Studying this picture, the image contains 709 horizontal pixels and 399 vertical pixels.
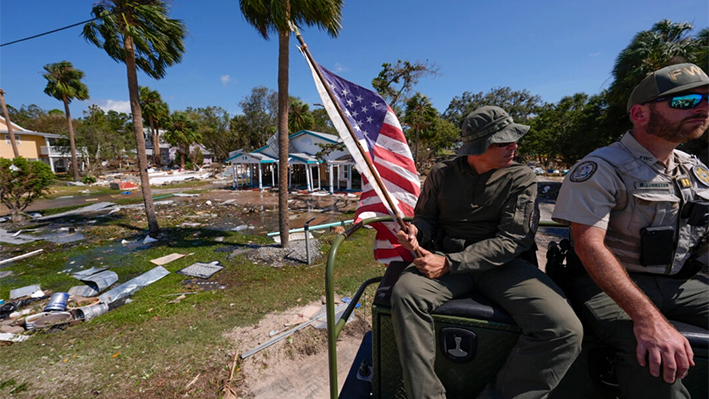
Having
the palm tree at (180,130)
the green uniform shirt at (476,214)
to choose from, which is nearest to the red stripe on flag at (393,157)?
the green uniform shirt at (476,214)

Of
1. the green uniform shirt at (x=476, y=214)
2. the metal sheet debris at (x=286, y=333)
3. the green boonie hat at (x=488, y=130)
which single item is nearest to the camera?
the green uniform shirt at (x=476, y=214)

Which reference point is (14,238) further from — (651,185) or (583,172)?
(651,185)

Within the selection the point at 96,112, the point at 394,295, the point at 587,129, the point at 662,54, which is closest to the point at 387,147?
the point at 394,295

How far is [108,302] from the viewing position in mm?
5672

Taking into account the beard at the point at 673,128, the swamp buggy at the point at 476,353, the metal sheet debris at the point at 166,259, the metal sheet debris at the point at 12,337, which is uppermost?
the beard at the point at 673,128

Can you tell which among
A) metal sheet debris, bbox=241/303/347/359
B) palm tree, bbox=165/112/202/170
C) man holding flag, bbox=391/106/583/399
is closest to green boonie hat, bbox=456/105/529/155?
man holding flag, bbox=391/106/583/399

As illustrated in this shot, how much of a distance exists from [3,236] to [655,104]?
1677 centimetres

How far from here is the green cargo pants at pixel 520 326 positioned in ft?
4.68

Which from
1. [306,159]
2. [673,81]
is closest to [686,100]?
[673,81]

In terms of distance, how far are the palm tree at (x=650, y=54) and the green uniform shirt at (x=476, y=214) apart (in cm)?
1506

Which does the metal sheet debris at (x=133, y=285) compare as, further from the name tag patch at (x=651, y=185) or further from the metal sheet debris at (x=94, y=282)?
the name tag patch at (x=651, y=185)

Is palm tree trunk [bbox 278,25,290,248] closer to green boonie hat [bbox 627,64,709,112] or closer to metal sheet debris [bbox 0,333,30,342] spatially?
metal sheet debris [bbox 0,333,30,342]

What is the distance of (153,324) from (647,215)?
19.7ft

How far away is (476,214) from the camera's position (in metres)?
2.05
